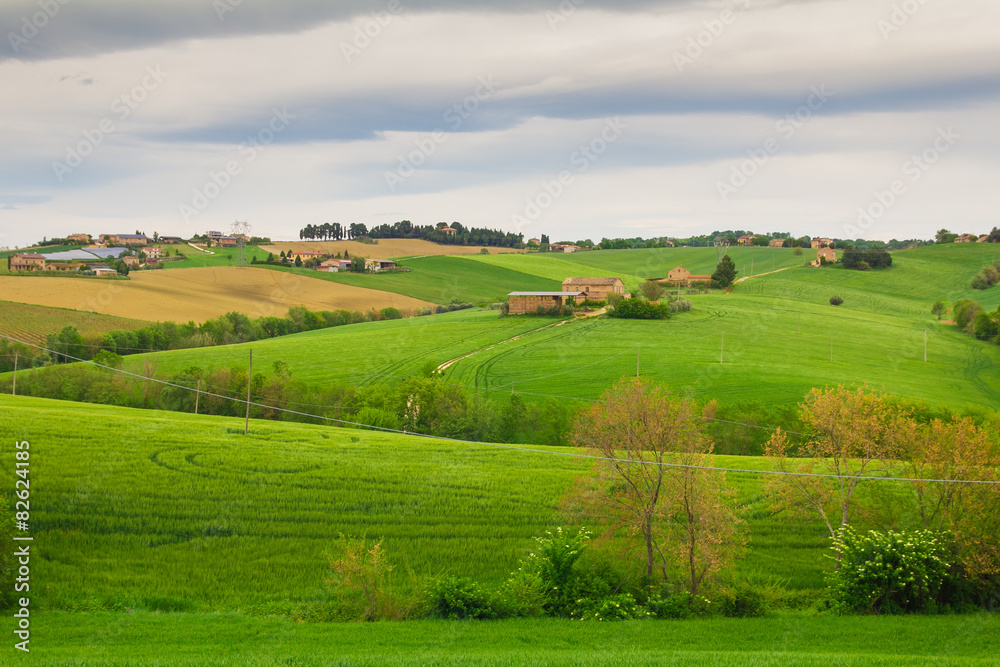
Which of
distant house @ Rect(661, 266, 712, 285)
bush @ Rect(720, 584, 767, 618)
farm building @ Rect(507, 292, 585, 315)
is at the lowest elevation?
bush @ Rect(720, 584, 767, 618)

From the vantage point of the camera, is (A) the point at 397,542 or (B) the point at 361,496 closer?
(A) the point at 397,542

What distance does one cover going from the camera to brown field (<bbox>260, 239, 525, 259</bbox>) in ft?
504

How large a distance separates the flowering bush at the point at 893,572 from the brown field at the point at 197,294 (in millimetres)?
81813

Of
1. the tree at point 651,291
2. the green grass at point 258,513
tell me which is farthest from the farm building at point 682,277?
the green grass at point 258,513

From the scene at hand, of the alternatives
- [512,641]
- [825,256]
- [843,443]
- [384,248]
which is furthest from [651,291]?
[512,641]

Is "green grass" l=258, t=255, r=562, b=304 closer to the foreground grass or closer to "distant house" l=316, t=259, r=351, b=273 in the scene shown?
"distant house" l=316, t=259, r=351, b=273

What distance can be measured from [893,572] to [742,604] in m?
4.54

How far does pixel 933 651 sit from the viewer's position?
1742 centimetres

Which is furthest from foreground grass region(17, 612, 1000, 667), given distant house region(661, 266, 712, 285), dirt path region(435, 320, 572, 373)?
distant house region(661, 266, 712, 285)

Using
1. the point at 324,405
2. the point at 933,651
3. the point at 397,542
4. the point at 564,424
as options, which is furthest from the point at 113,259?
the point at 933,651

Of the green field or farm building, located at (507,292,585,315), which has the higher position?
farm building, located at (507,292,585,315)

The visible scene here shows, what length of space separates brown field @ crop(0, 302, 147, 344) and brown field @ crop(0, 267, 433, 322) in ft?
7.86

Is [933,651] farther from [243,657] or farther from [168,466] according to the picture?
[168,466]

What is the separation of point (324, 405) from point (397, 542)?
116 ft
